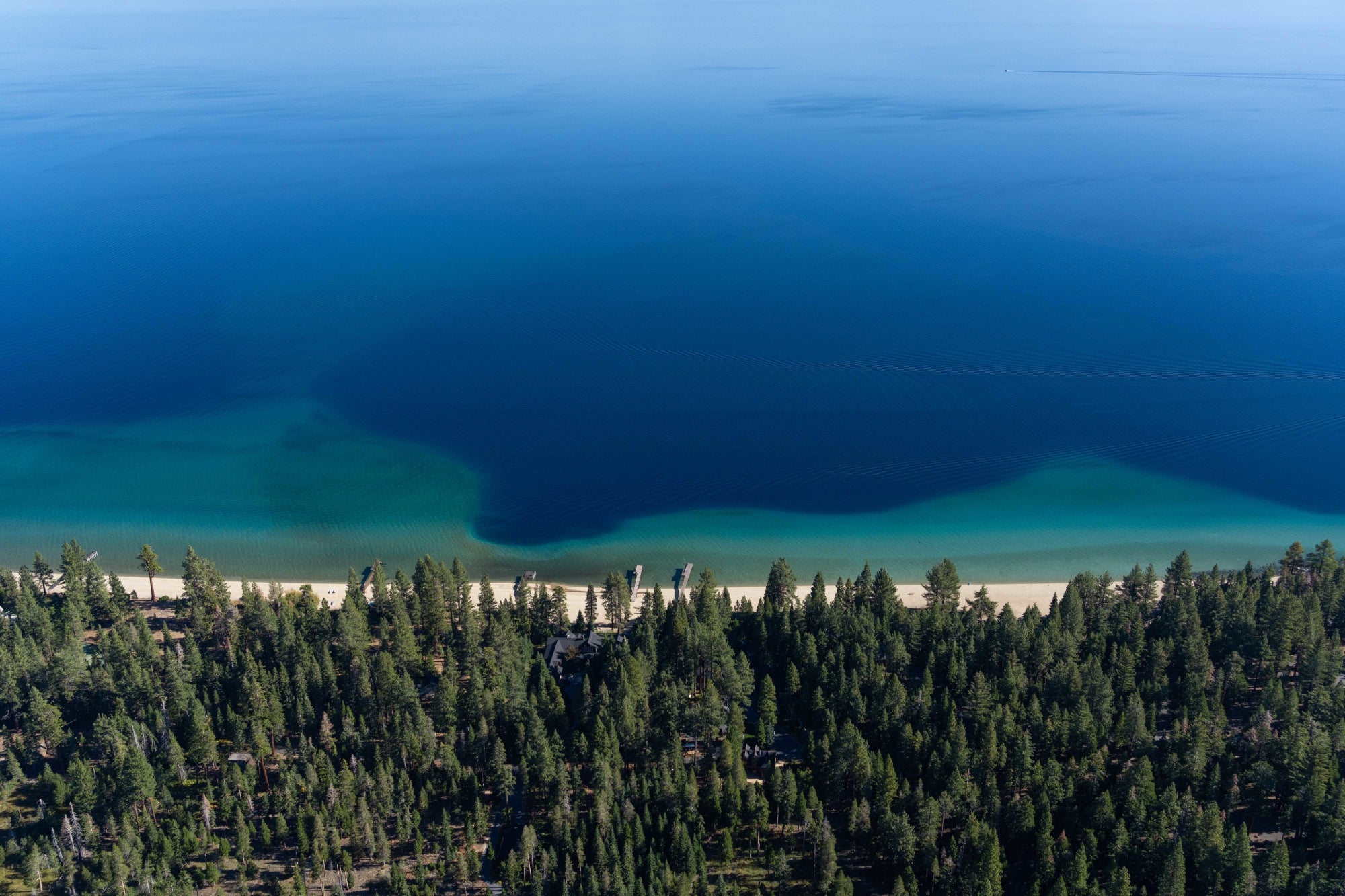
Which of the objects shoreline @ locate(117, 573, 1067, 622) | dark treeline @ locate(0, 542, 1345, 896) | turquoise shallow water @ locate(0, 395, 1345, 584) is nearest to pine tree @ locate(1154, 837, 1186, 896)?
dark treeline @ locate(0, 542, 1345, 896)

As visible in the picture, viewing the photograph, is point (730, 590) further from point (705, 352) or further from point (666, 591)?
point (705, 352)

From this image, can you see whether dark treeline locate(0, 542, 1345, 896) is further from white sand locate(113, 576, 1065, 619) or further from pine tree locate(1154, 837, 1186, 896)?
white sand locate(113, 576, 1065, 619)

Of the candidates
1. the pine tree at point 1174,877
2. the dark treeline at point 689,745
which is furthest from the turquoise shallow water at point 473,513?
the pine tree at point 1174,877

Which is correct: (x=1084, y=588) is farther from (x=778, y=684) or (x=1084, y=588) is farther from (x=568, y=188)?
(x=568, y=188)

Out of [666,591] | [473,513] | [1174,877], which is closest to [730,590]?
[666,591]

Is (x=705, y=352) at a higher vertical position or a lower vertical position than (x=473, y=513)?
higher

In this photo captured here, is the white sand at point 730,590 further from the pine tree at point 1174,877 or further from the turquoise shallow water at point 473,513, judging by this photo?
the pine tree at point 1174,877
